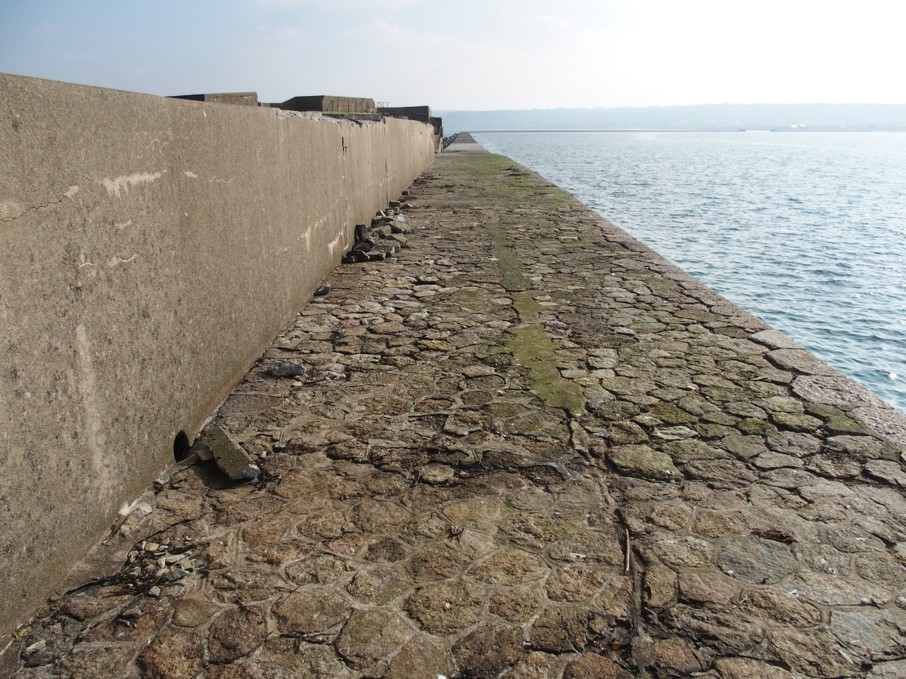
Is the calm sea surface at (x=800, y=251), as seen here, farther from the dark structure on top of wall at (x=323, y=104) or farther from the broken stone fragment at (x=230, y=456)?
the dark structure on top of wall at (x=323, y=104)

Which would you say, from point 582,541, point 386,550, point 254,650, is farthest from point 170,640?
point 582,541

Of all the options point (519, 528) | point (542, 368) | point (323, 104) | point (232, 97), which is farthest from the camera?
point (323, 104)

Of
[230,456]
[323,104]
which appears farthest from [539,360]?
[323,104]

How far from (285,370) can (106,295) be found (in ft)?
6.19

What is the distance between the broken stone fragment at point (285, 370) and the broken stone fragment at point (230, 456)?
95 cm

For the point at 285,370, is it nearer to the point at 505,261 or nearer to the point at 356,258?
the point at 356,258

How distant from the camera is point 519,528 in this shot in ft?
9.78

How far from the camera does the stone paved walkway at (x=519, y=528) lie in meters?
2.28

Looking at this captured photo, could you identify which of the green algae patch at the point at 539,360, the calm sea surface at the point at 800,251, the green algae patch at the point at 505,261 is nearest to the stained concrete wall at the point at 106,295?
the green algae patch at the point at 539,360

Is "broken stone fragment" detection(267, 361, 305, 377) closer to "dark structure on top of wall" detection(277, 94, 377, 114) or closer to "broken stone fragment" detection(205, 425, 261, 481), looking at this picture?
"broken stone fragment" detection(205, 425, 261, 481)

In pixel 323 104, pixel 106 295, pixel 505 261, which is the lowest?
pixel 505 261

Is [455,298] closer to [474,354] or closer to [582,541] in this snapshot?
[474,354]

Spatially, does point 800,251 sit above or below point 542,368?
below

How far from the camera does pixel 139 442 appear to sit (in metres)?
3.09
